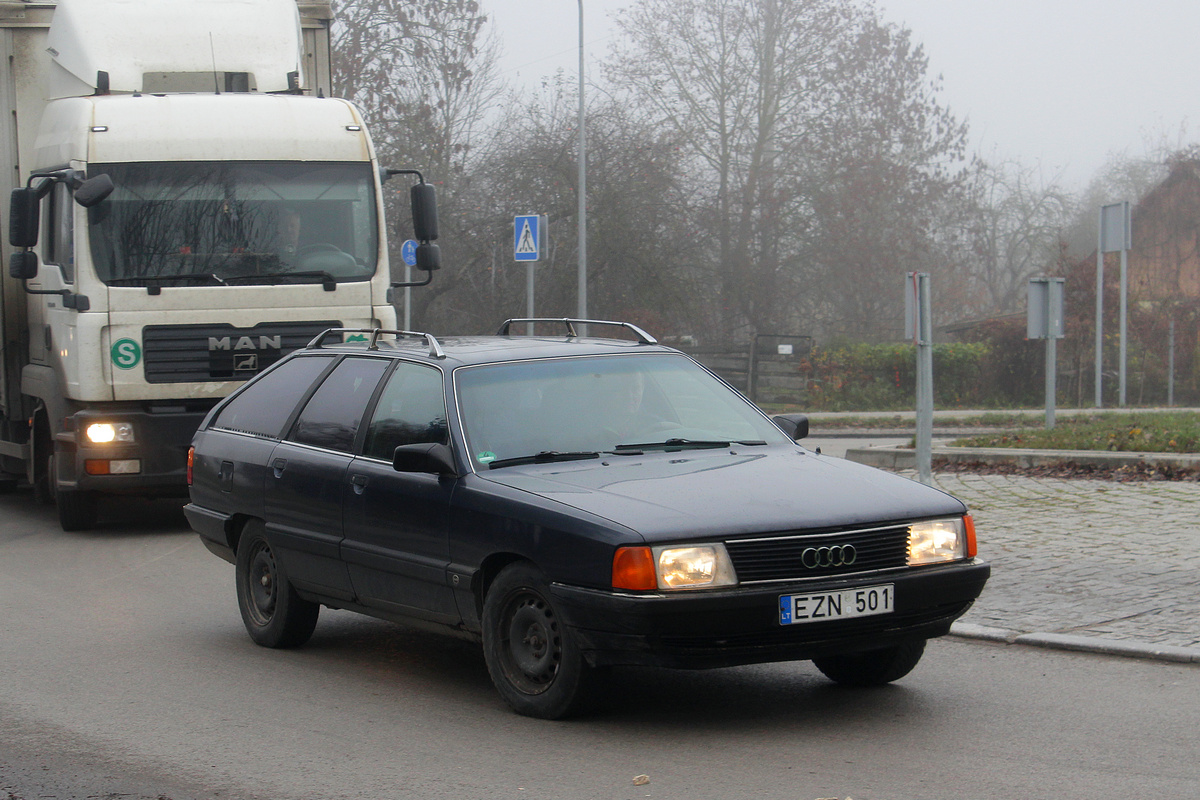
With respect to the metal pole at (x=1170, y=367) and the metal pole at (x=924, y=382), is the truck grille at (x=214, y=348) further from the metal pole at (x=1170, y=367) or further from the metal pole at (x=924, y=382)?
the metal pole at (x=1170, y=367)

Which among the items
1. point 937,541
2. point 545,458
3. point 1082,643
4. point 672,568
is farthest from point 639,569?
point 1082,643

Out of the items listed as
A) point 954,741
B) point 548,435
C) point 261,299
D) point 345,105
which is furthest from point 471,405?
point 345,105

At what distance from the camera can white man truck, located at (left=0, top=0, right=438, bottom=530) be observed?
464 inches

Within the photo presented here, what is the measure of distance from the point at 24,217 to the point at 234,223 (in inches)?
68.0

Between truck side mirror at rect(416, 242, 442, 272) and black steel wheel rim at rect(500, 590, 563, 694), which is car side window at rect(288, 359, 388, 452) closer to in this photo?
black steel wheel rim at rect(500, 590, 563, 694)

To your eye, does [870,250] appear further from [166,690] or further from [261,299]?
[166,690]

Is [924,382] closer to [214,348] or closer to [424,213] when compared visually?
[424,213]

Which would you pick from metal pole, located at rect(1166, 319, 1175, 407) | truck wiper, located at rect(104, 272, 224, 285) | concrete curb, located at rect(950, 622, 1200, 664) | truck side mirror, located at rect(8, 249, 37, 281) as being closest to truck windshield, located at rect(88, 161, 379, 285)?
truck wiper, located at rect(104, 272, 224, 285)

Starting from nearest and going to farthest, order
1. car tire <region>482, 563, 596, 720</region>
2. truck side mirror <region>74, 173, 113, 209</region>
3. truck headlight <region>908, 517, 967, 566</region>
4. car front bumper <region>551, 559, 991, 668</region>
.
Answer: car front bumper <region>551, 559, 991, 668</region> < car tire <region>482, 563, 596, 720</region> < truck headlight <region>908, 517, 967, 566</region> < truck side mirror <region>74, 173, 113, 209</region>

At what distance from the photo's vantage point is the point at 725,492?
5.78 meters

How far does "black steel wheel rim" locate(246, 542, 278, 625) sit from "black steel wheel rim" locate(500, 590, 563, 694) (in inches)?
84.6

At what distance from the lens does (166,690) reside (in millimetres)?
6645

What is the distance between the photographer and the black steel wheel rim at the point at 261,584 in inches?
302

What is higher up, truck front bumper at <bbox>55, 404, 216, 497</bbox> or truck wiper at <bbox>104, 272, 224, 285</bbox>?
truck wiper at <bbox>104, 272, 224, 285</bbox>
